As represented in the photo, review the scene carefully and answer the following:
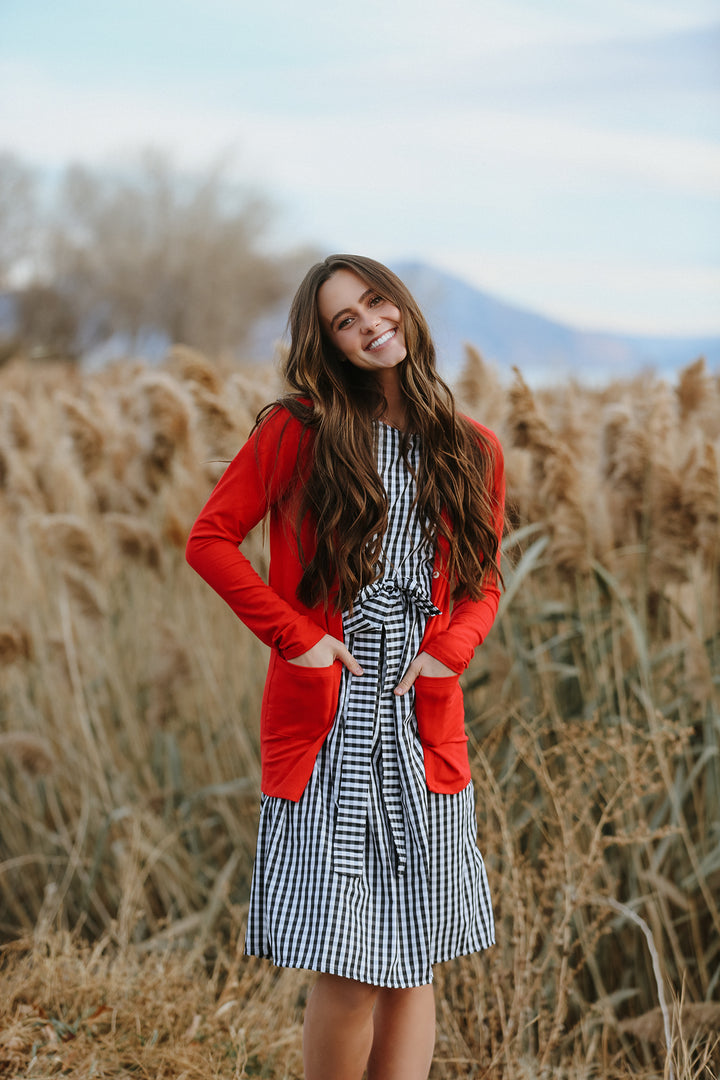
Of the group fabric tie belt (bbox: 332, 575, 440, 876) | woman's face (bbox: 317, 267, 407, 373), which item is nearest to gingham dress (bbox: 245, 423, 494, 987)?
fabric tie belt (bbox: 332, 575, 440, 876)

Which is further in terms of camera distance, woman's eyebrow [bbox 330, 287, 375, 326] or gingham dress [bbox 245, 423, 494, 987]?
woman's eyebrow [bbox 330, 287, 375, 326]

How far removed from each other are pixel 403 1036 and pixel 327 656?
0.66 metres

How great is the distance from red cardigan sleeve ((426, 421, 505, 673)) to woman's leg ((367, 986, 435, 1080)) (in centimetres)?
57

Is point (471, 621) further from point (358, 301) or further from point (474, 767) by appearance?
point (474, 767)

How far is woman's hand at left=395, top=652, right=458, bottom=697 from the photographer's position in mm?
1592

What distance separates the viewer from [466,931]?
5.52 feet

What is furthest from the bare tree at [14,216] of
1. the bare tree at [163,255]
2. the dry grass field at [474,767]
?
the dry grass field at [474,767]

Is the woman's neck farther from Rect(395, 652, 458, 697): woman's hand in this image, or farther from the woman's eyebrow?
Rect(395, 652, 458, 697): woman's hand

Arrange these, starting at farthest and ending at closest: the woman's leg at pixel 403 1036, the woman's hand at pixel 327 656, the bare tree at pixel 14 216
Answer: the bare tree at pixel 14 216
the woman's leg at pixel 403 1036
the woman's hand at pixel 327 656

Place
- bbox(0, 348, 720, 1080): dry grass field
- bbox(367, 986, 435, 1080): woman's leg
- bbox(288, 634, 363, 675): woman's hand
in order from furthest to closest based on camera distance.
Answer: bbox(0, 348, 720, 1080): dry grass field, bbox(367, 986, 435, 1080): woman's leg, bbox(288, 634, 363, 675): woman's hand

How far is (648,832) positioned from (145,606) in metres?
1.87

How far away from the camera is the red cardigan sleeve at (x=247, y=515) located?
160cm

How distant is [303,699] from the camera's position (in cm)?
159

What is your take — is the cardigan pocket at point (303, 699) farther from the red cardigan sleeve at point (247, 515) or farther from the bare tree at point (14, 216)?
the bare tree at point (14, 216)
